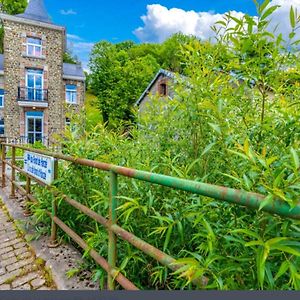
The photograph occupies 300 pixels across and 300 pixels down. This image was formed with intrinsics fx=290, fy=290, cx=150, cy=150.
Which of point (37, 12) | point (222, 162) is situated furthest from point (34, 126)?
point (222, 162)

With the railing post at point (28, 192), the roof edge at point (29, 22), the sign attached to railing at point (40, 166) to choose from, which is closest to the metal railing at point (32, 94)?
the roof edge at point (29, 22)

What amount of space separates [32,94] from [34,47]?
305 centimetres

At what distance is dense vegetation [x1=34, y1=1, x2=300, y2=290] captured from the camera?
963 mm

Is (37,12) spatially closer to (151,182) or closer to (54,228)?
(54,228)

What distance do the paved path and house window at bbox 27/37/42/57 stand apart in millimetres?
18430

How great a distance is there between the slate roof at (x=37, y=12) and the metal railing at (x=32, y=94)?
446cm

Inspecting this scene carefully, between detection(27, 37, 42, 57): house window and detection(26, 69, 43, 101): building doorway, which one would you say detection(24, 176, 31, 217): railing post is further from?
detection(27, 37, 42, 57): house window

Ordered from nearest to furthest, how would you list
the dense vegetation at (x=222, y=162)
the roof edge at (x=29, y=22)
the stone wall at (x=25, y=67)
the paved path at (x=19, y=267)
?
the dense vegetation at (x=222, y=162)
the paved path at (x=19, y=267)
the roof edge at (x=29, y=22)
the stone wall at (x=25, y=67)

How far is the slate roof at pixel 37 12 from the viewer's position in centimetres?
1862

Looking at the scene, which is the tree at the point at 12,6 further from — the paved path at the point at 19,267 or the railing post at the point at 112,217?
the railing post at the point at 112,217

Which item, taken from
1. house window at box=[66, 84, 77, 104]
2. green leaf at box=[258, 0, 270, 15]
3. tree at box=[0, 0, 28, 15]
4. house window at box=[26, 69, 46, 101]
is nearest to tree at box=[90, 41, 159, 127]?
house window at box=[66, 84, 77, 104]

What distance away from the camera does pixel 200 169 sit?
1.66 m

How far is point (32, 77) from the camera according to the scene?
1905 centimetres

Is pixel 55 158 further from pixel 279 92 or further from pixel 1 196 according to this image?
pixel 1 196
